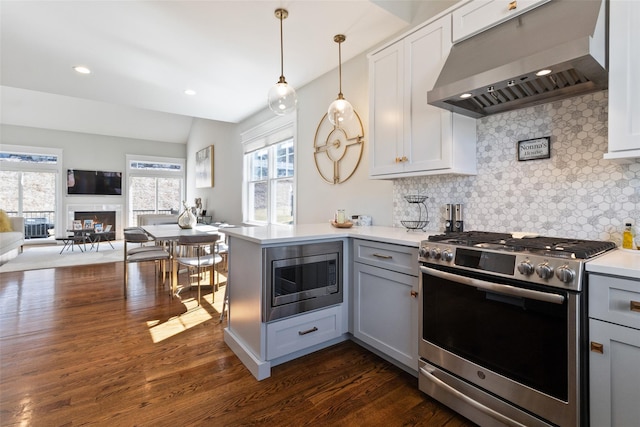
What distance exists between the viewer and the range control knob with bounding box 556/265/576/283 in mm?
1178

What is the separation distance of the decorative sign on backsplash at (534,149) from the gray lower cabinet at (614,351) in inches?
37.2

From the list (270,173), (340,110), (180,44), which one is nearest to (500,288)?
(340,110)

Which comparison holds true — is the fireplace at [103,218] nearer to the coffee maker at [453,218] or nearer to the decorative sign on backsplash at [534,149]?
the coffee maker at [453,218]

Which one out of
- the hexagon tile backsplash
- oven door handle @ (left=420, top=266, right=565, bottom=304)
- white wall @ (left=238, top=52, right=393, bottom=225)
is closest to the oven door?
oven door handle @ (left=420, top=266, right=565, bottom=304)

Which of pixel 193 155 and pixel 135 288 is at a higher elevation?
pixel 193 155

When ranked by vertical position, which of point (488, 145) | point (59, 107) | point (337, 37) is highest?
point (59, 107)

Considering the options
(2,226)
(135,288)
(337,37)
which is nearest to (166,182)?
(2,226)

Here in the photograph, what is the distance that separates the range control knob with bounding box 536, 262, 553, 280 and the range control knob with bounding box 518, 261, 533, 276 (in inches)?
1.0

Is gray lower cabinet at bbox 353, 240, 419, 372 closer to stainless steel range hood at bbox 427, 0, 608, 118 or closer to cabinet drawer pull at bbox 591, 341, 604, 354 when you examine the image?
cabinet drawer pull at bbox 591, 341, 604, 354

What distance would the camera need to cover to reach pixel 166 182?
935cm

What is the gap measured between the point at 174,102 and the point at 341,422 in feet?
15.6

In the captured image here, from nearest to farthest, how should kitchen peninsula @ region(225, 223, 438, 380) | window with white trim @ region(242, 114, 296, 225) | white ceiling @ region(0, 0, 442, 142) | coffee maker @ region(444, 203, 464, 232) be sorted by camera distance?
kitchen peninsula @ region(225, 223, 438, 380) → coffee maker @ region(444, 203, 464, 232) → white ceiling @ region(0, 0, 442, 142) → window with white trim @ region(242, 114, 296, 225)

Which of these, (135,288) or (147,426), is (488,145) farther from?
(135,288)

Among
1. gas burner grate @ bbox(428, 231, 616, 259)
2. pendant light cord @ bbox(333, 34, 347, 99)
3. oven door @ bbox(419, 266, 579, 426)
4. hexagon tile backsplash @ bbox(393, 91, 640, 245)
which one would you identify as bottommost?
oven door @ bbox(419, 266, 579, 426)
